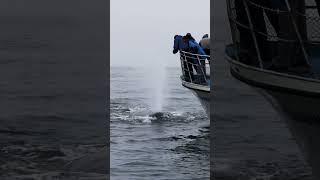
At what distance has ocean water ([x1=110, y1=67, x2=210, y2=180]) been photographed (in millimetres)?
13273

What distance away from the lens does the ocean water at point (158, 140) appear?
43.5ft

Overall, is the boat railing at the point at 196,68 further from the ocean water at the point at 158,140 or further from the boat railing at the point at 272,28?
the boat railing at the point at 272,28

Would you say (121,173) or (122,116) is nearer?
(121,173)

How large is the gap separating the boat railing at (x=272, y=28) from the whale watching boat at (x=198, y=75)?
27.7ft

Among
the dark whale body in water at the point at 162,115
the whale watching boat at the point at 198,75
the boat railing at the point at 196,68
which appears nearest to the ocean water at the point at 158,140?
the dark whale body in water at the point at 162,115

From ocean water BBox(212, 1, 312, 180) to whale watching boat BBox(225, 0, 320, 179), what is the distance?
77cm

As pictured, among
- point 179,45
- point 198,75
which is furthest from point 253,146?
point 179,45

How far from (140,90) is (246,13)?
95.4 feet

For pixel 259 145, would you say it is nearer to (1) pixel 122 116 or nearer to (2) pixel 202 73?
(2) pixel 202 73

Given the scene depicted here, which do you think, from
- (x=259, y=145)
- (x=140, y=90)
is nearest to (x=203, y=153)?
(x=259, y=145)

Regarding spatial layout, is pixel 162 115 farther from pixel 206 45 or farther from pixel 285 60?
pixel 285 60

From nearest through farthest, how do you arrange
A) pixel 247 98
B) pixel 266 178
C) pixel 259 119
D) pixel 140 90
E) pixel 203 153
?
pixel 266 178 < pixel 203 153 < pixel 259 119 < pixel 247 98 < pixel 140 90

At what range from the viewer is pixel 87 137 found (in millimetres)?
17844

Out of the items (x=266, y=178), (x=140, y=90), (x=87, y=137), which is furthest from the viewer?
(x=140, y=90)
